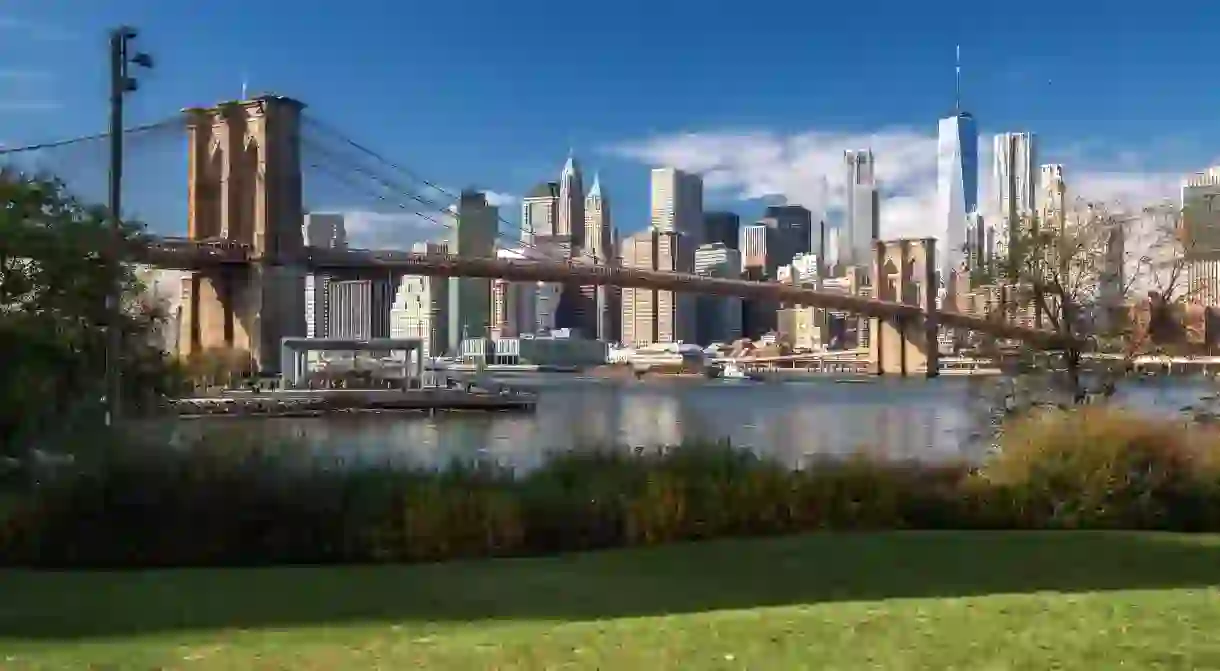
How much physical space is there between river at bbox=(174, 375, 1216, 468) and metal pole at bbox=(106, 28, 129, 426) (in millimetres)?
654

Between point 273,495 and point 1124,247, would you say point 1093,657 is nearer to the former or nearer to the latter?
point 273,495

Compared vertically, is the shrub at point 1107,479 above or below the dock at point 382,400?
above

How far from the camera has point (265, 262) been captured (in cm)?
4053

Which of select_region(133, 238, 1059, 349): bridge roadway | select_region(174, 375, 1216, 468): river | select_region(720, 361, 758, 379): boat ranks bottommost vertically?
select_region(174, 375, 1216, 468): river

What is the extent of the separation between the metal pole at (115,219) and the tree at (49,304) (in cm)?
7

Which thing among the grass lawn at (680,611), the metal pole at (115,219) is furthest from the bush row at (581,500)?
the metal pole at (115,219)

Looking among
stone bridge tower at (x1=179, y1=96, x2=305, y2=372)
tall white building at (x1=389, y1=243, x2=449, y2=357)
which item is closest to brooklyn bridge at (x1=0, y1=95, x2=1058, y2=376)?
stone bridge tower at (x1=179, y1=96, x2=305, y2=372)

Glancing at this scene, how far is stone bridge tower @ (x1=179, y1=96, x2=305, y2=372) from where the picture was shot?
41.0 m

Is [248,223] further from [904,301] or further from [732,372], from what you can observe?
[732,372]

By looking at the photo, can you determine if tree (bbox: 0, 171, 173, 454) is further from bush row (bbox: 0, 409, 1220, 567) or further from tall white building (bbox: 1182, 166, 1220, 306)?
tall white building (bbox: 1182, 166, 1220, 306)

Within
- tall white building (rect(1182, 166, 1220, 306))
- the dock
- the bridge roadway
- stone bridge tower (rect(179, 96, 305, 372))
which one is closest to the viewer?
tall white building (rect(1182, 166, 1220, 306))

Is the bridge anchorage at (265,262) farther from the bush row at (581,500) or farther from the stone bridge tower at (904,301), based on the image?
the bush row at (581,500)

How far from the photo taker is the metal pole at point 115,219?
9289mm

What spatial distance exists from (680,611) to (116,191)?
688 centimetres
